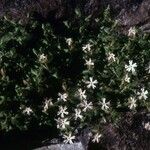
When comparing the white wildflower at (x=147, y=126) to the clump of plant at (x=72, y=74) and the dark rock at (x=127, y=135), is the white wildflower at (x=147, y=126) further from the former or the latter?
the clump of plant at (x=72, y=74)

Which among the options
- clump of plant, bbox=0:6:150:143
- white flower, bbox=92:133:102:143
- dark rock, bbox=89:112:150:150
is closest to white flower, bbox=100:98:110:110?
clump of plant, bbox=0:6:150:143

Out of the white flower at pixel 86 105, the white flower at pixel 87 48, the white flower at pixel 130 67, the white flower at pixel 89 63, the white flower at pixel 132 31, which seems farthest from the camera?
the white flower at pixel 132 31

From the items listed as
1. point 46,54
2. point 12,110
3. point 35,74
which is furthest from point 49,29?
point 12,110

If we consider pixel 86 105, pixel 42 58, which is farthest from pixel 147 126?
pixel 42 58

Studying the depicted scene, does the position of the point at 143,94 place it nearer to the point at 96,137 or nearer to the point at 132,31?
the point at 96,137

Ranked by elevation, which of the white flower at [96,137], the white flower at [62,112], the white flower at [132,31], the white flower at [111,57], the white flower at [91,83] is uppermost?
the white flower at [132,31]

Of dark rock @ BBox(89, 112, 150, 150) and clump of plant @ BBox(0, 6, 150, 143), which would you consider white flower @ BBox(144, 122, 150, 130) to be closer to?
dark rock @ BBox(89, 112, 150, 150)

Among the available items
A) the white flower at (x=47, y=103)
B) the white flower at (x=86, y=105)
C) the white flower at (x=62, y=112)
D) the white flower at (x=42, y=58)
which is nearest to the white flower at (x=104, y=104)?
the white flower at (x=86, y=105)

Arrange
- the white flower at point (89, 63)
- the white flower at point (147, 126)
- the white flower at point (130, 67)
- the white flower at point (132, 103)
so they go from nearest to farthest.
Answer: the white flower at point (147, 126), the white flower at point (132, 103), the white flower at point (130, 67), the white flower at point (89, 63)

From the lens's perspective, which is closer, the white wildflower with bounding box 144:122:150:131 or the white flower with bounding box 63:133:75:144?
the white flower with bounding box 63:133:75:144
